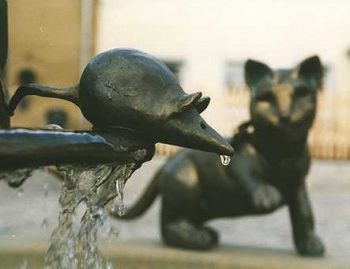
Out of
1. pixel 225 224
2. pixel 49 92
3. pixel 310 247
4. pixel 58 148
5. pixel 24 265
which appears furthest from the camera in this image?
pixel 225 224

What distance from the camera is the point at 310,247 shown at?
2.54 meters

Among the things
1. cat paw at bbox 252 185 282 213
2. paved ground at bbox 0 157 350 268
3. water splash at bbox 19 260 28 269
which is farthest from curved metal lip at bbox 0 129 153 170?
cat paw at bbox 252 185 282 213

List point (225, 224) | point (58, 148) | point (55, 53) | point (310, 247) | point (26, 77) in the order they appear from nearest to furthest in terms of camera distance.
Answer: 1. point (58, 148)
2. point (310, 247)
3. point (225, 224)
4. point (55, 53)
5. point (26, 77)

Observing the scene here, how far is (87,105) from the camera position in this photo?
0.75 metres

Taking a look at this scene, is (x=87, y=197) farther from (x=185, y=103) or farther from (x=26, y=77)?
(x=26, y=77)

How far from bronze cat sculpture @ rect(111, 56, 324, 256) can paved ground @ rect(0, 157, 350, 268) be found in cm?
18

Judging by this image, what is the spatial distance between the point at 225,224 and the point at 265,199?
179 cm

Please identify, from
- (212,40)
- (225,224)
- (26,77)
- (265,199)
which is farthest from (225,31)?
(265,199)

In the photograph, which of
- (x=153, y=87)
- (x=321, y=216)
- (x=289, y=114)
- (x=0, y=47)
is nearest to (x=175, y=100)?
(x=153, y=87)

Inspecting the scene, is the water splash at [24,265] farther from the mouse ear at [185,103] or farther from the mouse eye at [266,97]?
the mouse ear at [185,103]

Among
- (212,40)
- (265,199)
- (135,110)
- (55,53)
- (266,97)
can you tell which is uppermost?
(135,110)

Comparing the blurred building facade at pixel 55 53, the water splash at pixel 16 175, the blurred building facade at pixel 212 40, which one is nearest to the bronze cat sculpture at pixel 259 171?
the water splash at pixel 16 175

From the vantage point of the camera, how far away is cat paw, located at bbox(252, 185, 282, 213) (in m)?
2.46

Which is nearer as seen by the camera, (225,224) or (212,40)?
(225,224)
